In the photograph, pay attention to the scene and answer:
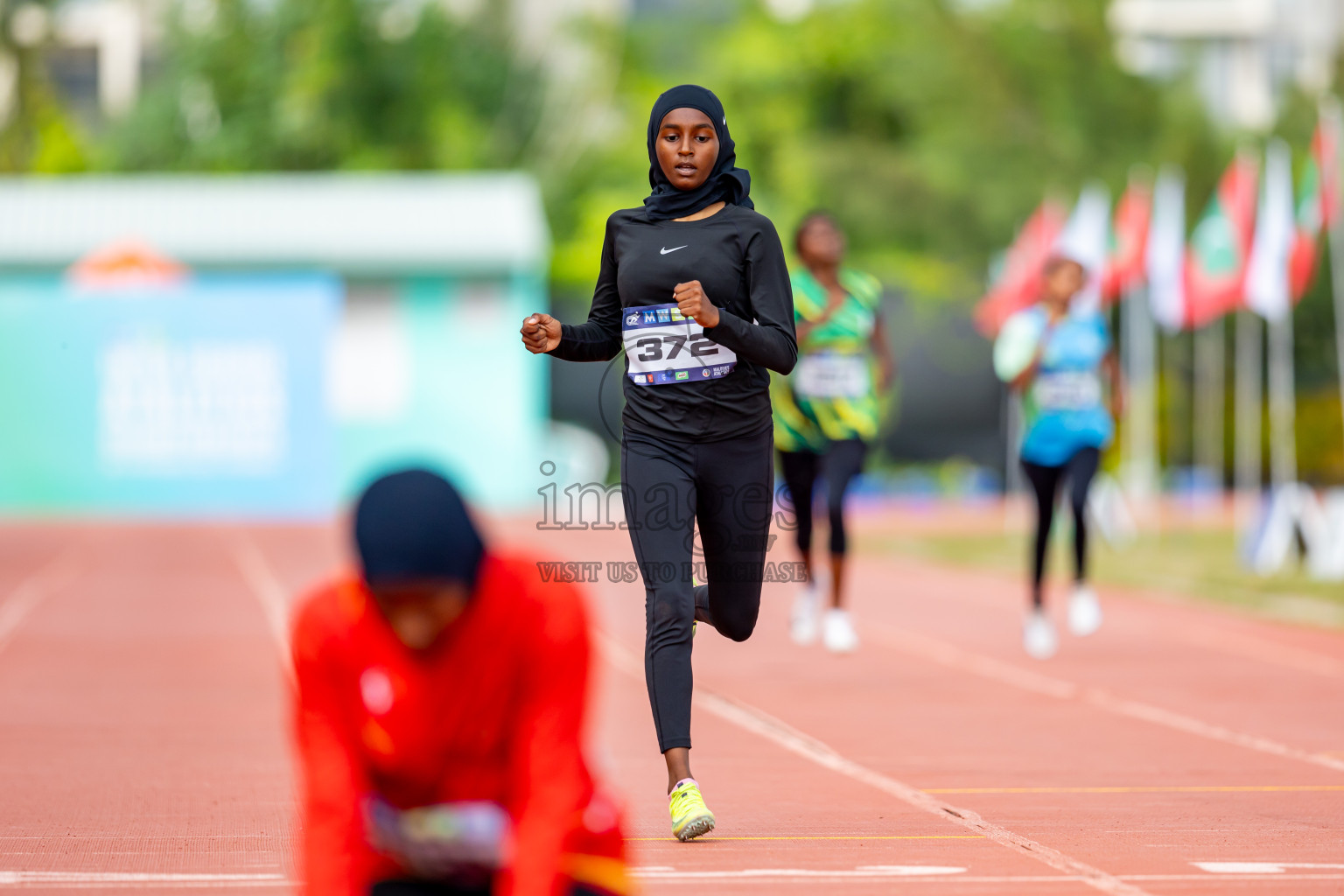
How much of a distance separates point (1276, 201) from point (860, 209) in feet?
57.7

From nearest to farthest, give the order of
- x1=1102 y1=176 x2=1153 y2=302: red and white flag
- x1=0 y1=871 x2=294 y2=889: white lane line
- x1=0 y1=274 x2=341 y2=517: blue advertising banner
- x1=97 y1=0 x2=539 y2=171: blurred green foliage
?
x1=0 y1=871 x2=294 y2=889: white lane line, x1=1102 y1=176 x2=1153 y2=302: red and white flag, x1=0 y1=274 x2=341 y2=517: blue advertising banner, x1=97 y1=0 x2=539 y2=171: blurred green foliage

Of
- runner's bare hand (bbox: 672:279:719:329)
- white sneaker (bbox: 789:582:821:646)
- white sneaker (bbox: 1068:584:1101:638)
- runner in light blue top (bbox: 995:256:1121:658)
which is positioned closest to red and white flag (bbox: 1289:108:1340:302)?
runner in light blue top (bbox: 995:256:1121:658)

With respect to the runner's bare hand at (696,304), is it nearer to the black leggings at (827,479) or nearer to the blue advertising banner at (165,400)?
the black leggings at (827,479)

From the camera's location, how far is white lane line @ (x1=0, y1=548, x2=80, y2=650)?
12560mm

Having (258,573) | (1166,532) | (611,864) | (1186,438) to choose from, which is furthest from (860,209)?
(611,864)

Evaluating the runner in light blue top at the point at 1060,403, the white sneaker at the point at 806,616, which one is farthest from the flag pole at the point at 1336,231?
the white sneaker at the point at 806,616

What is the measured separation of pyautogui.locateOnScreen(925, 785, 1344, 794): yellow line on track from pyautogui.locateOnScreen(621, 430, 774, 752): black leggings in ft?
3.82

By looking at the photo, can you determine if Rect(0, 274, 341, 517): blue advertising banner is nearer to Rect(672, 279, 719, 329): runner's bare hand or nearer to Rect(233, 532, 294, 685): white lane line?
Rect(233, 532, 294, 685): white lane line

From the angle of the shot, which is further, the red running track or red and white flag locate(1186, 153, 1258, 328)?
red and white flag locate(1186, 153, 1258, 328)

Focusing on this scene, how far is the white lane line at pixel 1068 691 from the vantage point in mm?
7598

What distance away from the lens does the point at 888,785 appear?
668 centimetres

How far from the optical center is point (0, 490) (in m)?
28.8

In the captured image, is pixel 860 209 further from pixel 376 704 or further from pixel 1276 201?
pixel 376 704

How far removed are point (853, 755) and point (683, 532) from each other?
6.50ft
